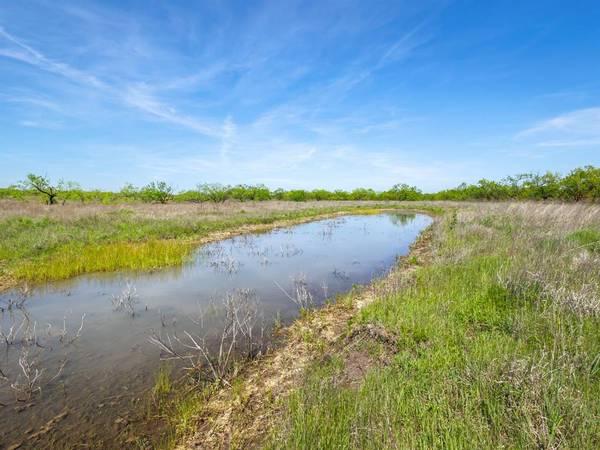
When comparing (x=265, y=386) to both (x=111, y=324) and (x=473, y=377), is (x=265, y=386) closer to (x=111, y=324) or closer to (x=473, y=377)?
(x=473, y=377)

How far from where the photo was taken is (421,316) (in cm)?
548

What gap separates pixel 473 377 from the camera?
3479 millimetres

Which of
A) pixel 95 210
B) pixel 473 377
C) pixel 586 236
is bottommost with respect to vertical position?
pixel 473 377

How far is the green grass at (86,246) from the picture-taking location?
37.7 feet

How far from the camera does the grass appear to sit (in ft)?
9.07

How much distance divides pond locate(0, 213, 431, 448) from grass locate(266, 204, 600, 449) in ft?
8.98

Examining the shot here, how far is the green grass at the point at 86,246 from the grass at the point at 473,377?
11310 mm

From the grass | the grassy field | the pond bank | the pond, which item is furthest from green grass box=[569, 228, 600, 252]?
the grassy field

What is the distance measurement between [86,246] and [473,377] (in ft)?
57.8

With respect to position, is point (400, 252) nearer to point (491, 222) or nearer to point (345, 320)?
point (491, 222)

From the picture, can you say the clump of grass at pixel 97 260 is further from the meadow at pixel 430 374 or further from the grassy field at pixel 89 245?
the meadow at pixel 430 374

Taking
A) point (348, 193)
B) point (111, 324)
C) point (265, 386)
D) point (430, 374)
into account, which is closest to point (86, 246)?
point (111, 324)

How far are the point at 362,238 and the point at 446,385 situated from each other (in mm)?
18239

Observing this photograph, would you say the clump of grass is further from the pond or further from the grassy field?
the pond
